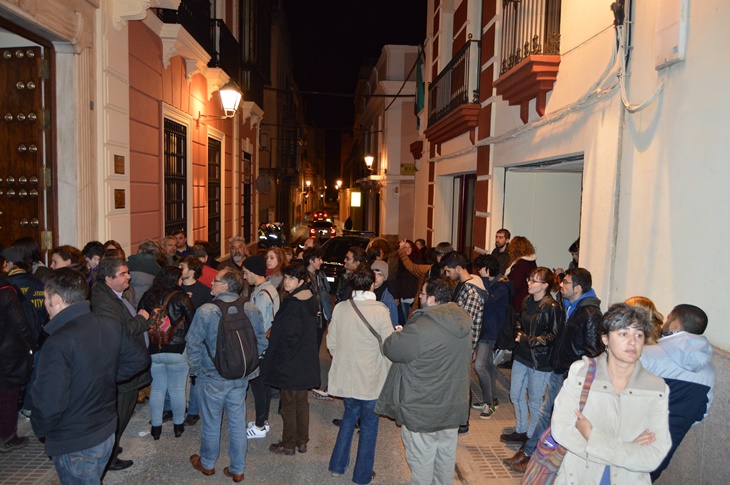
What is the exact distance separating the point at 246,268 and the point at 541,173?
548 centimetres

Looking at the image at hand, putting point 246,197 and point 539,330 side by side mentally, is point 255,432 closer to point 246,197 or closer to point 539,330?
point 539,330

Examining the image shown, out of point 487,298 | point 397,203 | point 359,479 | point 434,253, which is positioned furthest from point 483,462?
point 397,203

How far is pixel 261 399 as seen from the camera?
6.01 metres

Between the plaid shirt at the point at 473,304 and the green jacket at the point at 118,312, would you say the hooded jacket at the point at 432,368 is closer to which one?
the plaid shirt at the point at 473,304

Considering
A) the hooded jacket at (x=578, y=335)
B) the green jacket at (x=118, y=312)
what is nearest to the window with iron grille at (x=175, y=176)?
the green jacket at (x=118, y=312)

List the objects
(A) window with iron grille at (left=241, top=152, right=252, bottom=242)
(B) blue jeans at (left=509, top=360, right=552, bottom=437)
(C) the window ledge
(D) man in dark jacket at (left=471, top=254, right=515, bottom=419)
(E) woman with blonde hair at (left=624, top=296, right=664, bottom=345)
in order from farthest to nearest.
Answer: (A) window with iron grille at (left=241, top=152, right=252, bottom=242) → (C) the window ledge → (D) man in dark jacket at (left=471, top=254, right=515, bottom=419) → (B) blue jeans at (left=509, top=360, right=552, bottom=437) → (E) woman with blonde hair at (left=624, top=296, right=664, bottom=345)

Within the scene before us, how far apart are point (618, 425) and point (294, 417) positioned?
3.31 meters

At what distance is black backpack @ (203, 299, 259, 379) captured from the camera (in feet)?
15.4

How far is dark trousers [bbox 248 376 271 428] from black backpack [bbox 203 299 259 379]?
3.84ft

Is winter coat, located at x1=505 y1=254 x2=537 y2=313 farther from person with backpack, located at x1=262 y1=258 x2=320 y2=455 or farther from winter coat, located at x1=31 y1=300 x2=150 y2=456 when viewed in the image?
winter coat, located at x1=31 y1=300 x2=150 y2=456

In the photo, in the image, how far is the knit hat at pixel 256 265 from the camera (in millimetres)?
6598

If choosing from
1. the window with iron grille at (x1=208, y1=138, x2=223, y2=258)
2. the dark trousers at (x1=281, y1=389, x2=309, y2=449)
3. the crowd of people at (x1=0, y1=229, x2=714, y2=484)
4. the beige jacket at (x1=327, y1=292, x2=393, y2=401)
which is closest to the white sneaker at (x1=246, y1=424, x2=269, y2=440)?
the crowd of people at (x1=0, y1=229, x2=714, y2=484)

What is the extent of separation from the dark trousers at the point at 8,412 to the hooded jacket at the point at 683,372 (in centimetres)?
530

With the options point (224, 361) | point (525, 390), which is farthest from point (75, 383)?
point (525, 390)
